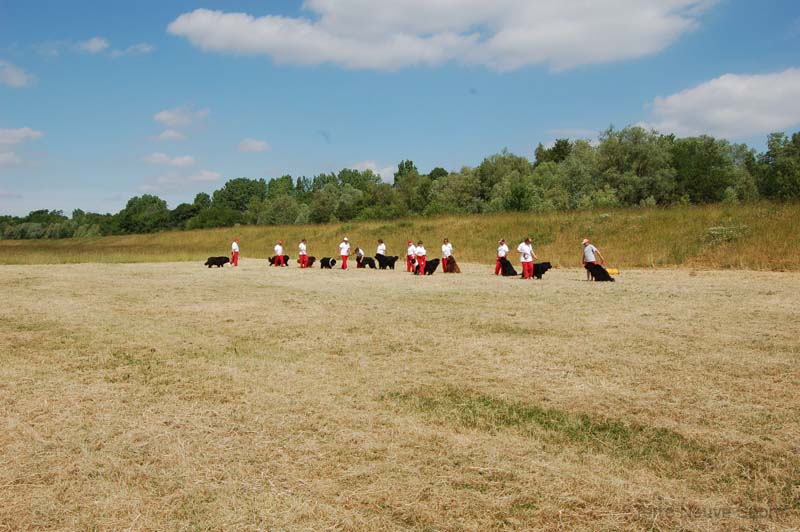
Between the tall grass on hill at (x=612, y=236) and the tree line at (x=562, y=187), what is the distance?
460 cm

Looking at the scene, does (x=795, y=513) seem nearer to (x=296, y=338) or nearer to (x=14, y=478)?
(x=14, y=478)

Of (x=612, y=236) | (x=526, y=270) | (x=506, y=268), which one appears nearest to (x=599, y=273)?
(x=526, y=270)

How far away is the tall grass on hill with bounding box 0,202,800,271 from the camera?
997 inches

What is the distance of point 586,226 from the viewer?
34562 millimetres

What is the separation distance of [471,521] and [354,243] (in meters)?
43.8

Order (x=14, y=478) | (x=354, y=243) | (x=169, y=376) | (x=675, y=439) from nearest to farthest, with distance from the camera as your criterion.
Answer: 1. (x=14, y=478)
2. (x=675, y=439)
3. (x=169, y=376)
4. (x=354, y=243)

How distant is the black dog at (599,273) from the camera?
63.5 feet

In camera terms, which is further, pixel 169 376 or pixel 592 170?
pixel 592 170

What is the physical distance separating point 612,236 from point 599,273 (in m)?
14.1

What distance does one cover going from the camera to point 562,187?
193 feet

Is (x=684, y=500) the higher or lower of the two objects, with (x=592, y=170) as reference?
lower

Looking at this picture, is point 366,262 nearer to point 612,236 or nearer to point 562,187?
point 612,236

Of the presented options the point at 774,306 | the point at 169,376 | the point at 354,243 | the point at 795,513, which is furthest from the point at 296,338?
the point at 354,243

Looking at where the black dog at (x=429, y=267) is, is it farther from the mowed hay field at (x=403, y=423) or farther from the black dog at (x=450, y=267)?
the mowed hay field at (x=403, y=423)
